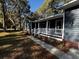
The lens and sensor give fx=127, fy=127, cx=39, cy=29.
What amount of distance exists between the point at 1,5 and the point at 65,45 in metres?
30.9

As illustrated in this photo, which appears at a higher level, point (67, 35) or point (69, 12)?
point (69, 12)

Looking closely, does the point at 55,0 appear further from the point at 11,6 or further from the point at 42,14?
the point at 11,6

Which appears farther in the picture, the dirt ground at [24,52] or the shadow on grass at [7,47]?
the shadow on grass at [7,47]

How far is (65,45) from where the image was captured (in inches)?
468

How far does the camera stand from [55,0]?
36.5 m

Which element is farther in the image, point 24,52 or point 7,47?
point 7,47

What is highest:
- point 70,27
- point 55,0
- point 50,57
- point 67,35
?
point 55,0

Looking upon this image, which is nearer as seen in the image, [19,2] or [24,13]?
[19,2]

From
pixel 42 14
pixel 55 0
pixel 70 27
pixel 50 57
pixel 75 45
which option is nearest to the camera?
pixel 50 57

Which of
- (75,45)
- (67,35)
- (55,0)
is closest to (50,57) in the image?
(75,45)

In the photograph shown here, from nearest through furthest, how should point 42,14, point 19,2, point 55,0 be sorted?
point 55,0, point 19,2, point 42,14

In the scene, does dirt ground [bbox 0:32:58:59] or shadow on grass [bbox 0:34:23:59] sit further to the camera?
shadow on grass [bbox 0:34:23:59]

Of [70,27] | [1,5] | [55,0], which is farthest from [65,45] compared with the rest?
[1,5]

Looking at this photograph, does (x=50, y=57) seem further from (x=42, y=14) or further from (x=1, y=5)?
(x=42, y=14)
